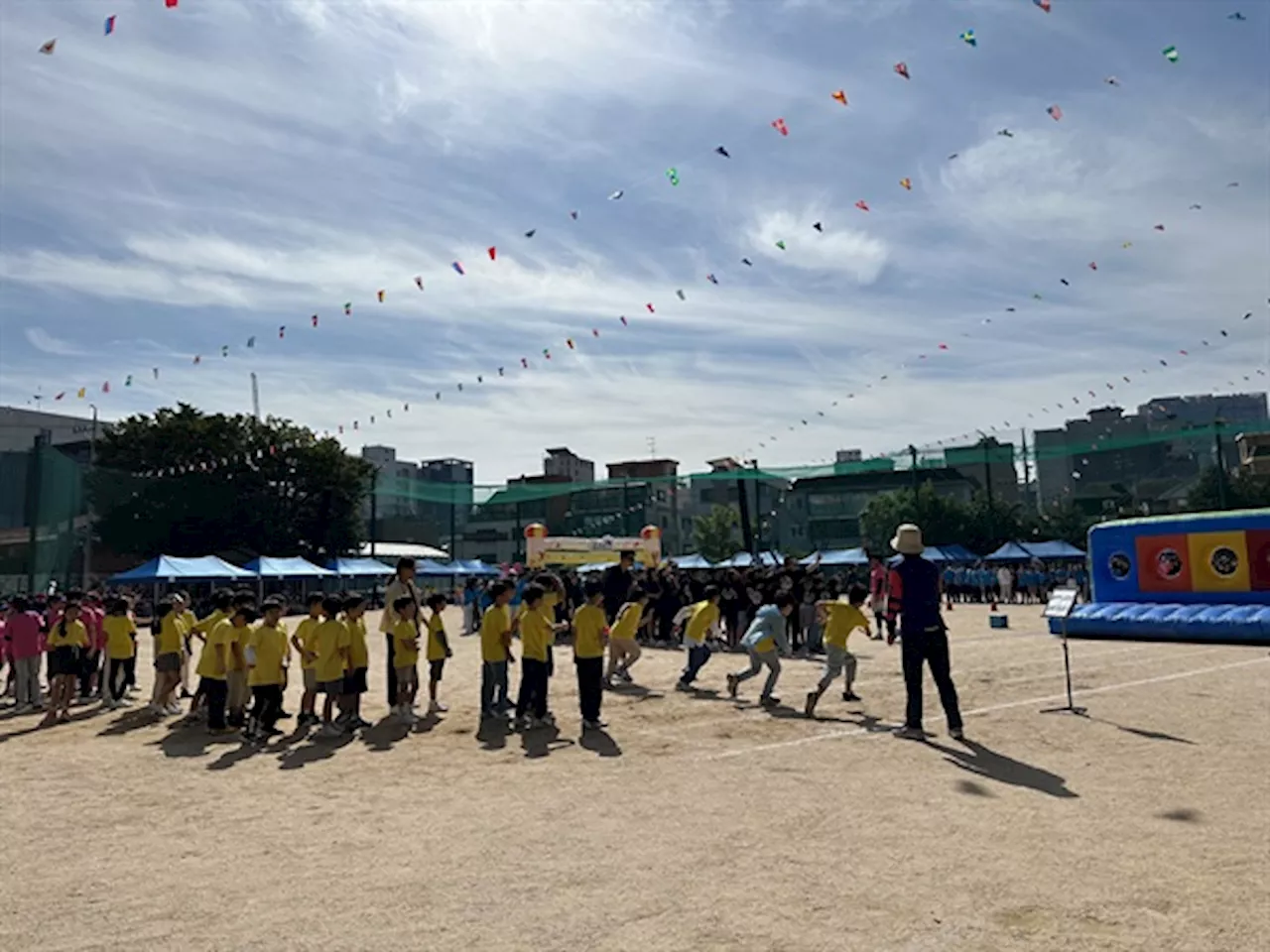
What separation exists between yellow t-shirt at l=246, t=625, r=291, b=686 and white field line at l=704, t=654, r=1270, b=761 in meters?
4.81

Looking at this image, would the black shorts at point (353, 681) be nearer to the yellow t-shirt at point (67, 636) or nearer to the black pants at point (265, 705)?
the black pants at point (265, 705)

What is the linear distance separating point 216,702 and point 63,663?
8.39 ft

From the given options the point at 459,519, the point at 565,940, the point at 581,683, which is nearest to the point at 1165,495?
the point at 459,519

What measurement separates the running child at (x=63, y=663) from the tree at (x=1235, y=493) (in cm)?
4759

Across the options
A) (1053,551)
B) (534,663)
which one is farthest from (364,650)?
(1053,551)

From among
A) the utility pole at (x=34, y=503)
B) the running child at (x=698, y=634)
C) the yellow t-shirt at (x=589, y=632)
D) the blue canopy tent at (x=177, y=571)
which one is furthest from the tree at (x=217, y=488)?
the yellow t-shirt at (x=589, y=632)

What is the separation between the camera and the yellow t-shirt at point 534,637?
9844 mm

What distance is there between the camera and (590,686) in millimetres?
9875

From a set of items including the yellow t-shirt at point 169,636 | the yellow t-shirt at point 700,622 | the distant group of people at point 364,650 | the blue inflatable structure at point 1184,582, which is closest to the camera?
the distant group of people at point 364,650

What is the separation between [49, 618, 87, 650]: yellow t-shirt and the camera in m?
11.2

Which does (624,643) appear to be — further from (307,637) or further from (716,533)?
(716,533)

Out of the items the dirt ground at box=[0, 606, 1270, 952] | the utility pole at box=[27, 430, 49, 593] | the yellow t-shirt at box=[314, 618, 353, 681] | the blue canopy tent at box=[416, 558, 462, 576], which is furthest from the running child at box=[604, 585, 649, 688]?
the blue canopy tent at box=[416, 558, 462, 576]

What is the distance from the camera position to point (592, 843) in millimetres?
5711

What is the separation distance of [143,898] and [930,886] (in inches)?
164
